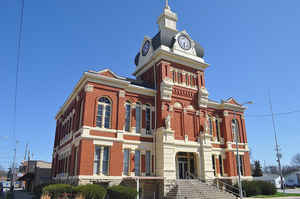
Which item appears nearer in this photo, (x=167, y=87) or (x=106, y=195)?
(x=106, y=195)

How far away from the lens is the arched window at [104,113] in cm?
2440

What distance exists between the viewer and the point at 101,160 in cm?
2297

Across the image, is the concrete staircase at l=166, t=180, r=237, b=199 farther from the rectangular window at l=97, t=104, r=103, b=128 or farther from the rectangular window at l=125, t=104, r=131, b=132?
the rectangular window at l=97, t=104, r=103, b=128

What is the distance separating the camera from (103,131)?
23.9 metres

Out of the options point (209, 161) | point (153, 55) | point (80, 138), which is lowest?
point (209, 161)

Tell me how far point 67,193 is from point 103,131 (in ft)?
21.9

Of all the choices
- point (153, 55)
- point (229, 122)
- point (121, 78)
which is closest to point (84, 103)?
point (121, 78)

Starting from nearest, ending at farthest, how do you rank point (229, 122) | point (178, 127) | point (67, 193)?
1. point (67, 193)
2. point (178, 127)
3. point (229, 122)

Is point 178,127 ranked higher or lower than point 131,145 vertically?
higher

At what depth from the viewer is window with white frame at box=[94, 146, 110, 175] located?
74.6ft

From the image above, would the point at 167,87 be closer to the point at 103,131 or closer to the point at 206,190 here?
the point at 103,131

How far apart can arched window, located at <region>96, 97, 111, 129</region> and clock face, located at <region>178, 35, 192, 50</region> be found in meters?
12.5

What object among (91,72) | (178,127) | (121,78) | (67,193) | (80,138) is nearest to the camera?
(67,193)

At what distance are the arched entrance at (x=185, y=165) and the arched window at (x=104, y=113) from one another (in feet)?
32.0
